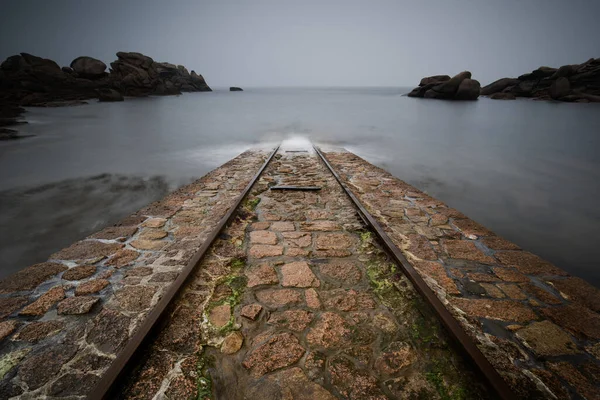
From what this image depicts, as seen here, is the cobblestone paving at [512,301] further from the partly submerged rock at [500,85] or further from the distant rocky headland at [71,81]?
the partly submerged rock at [500,85]

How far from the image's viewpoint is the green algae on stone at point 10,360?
195 cm

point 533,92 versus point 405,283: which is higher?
point 533,92

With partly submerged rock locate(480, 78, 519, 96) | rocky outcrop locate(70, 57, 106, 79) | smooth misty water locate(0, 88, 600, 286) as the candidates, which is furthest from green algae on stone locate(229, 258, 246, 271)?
partly submerged rock locate(480, 78, 519, 96)

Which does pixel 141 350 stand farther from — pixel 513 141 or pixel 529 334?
pixel 513 141

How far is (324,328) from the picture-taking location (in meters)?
2.39

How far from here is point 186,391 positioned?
1839 mm

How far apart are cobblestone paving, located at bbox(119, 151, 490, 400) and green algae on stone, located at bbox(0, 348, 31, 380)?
92 cm

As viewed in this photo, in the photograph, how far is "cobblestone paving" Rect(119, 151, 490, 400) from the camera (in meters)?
1.88

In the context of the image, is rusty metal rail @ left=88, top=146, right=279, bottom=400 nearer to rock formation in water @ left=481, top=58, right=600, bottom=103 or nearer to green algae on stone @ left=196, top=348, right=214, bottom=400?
green algae on stone @ left=196, top=348, right=214, bottom=400

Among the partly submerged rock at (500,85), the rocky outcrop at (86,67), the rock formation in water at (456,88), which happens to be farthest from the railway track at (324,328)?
the partly submerged rock at (500,85)

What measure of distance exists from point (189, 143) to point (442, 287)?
13958 mm

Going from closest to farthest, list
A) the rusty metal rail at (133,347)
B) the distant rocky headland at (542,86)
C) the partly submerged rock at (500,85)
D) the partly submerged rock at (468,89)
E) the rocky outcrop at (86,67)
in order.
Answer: the rusty metal rail at (133,347) → the distant rocky headland at (542,86) → the partly submerged rock at (468,89) → the rocky outcrop at (86,67) → the partly submerged rock at (500,85)

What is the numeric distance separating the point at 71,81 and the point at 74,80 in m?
0.75

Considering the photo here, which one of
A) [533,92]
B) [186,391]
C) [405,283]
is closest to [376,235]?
[405,283]
